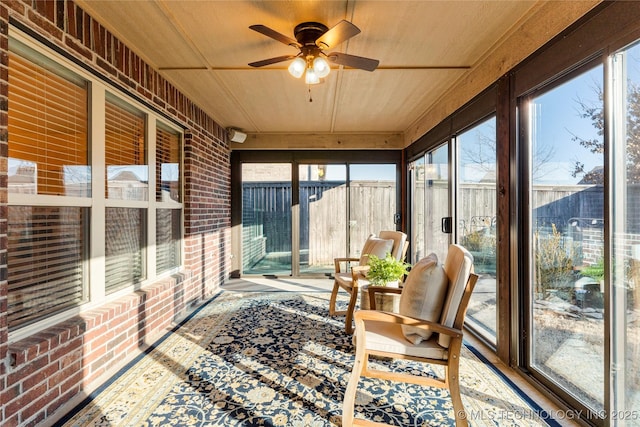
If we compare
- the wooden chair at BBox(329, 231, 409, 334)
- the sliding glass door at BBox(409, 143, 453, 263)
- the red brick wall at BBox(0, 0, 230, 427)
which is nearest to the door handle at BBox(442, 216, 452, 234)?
the sliding glass door at BBox(409, 143, 453, 263)

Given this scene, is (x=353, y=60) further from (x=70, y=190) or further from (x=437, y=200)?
(x=437, y=200)

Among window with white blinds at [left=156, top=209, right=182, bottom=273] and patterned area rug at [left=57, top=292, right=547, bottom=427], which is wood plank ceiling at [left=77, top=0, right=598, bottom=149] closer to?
window with white blinds at [left=156, top=209, right=182, bottom=273]

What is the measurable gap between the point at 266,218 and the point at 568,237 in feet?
→ 14.7

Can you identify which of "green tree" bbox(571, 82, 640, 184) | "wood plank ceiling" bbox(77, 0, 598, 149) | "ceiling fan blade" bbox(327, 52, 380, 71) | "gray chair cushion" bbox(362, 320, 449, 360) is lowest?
"gray chair cushion" bbox(362, 320, 449, 360)

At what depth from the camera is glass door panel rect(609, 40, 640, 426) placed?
1.46 meters

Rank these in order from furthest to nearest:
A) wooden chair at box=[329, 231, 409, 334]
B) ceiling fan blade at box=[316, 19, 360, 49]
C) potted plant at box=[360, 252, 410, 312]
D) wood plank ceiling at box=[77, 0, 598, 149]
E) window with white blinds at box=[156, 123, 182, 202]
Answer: window with white blinds at box=[156, 123, 182, 202], wooden chair at box=[329, 231, 409, 334], potted plant at box=[360, 252, 410, 312], wood plank ceiling at box=[77, 0, 598, 149], ceiling fan blade at box=[316, 19, 360, 49]

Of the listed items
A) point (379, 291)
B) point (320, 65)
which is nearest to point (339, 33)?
point (320, 65)

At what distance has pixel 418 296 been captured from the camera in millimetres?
1870

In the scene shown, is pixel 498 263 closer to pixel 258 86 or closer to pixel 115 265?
pixel 258 86

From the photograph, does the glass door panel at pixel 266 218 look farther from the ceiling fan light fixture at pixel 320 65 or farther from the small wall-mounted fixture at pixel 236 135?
the ceiling fan light fixture at pixel 320 65

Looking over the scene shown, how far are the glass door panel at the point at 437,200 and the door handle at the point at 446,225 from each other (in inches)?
0.6

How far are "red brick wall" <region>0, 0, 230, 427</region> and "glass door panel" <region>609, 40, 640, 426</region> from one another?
292cm

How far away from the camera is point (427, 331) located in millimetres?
1804

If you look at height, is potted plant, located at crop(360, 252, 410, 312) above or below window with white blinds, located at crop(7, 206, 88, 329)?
below
